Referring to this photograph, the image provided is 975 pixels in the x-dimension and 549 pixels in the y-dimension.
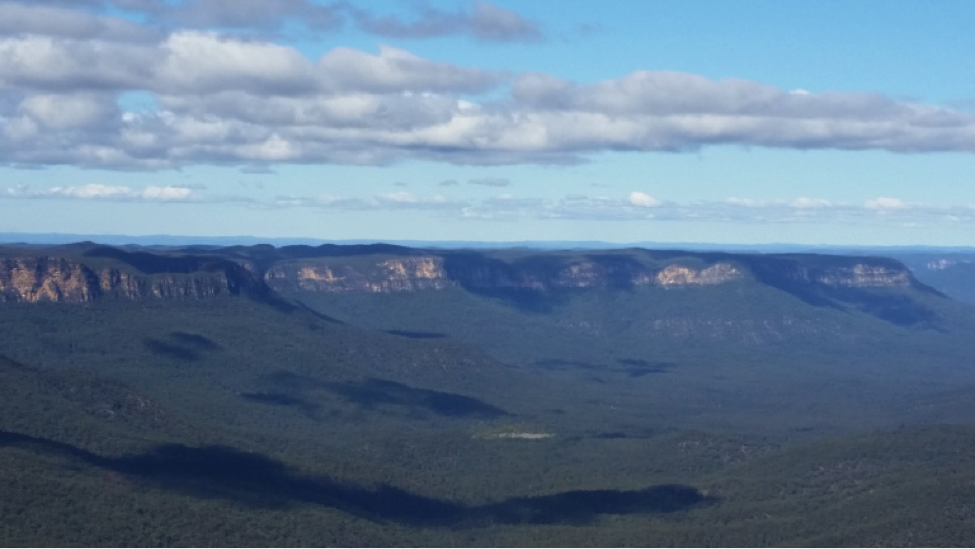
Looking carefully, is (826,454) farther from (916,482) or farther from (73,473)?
(73,473)

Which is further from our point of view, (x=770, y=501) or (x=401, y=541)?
(x=770, y=501)

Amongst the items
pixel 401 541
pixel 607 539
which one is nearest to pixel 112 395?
pixel 401 541

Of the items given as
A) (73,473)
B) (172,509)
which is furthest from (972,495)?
(73,473)

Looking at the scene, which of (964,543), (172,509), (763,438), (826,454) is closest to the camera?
(964,543)

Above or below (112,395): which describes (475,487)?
below

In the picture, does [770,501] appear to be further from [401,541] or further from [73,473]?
[73,473]

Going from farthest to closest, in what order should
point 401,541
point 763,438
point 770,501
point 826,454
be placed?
1. point 763,438
2. point 826,454
3. point 770,501
4. point 401,541
